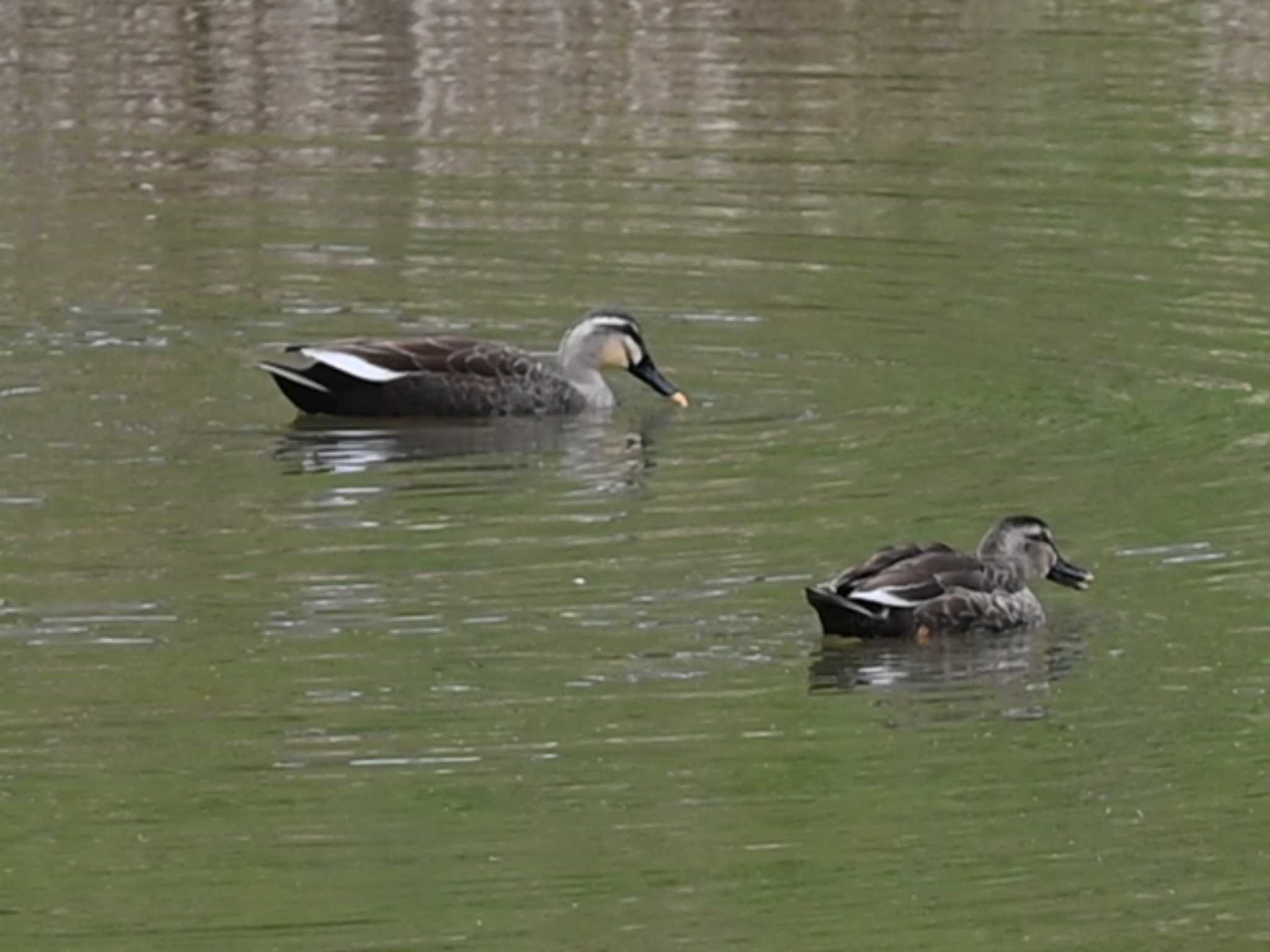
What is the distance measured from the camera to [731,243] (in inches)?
798

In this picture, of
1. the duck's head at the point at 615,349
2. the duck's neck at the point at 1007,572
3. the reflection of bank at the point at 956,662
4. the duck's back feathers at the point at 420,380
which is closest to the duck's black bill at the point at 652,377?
the duck's head at the point at 615,349

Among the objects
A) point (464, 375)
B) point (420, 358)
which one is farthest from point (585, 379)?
point (420, 358)

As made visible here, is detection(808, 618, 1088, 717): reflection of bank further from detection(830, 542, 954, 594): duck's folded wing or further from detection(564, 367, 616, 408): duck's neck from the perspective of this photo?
detection(564, 367, 616, 408): duck's neck

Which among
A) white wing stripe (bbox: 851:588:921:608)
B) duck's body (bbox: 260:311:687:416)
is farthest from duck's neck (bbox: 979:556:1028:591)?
duck's body (bbox: 260:311:687:416)

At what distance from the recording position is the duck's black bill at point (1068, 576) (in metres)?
13.0

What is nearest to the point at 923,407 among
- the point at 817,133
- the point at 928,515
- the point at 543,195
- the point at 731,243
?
the point at 928,515

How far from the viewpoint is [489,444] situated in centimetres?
1630

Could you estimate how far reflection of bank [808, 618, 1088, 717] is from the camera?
11.9 m

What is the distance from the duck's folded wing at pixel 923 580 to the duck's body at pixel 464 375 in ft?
14.0

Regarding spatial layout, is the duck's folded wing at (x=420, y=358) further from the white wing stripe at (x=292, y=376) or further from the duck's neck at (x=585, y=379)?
the duck's neck at (x=585, y=379)

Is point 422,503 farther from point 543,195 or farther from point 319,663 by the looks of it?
point 543,195

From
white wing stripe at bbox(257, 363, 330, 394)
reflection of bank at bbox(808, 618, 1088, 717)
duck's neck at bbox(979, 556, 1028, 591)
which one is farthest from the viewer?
white wing stripe at bbox(257, 363, 330, 394)

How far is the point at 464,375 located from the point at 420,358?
0.21m

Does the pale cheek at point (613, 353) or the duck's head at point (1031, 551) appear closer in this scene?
the duck's head at point (1031, 551)
